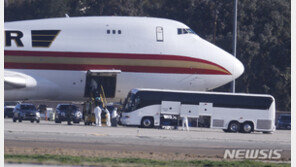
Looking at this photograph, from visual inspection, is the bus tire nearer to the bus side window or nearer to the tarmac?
the bus side window

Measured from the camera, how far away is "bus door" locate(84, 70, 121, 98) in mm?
45219

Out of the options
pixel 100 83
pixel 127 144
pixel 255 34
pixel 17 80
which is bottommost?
pixel 127 144

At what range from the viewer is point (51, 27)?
146 ft

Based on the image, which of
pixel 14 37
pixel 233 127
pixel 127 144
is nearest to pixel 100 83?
pixel 14 37

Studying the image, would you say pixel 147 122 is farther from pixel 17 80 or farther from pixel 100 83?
pixel 17 80

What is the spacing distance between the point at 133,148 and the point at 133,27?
16.4m

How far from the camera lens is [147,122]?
48.6 m

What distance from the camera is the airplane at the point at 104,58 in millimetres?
44125

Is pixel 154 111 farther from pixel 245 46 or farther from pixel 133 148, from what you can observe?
pixel 245 46

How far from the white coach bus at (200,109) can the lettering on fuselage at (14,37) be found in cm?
898

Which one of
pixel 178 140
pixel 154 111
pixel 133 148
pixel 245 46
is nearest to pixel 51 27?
pixel 154 111

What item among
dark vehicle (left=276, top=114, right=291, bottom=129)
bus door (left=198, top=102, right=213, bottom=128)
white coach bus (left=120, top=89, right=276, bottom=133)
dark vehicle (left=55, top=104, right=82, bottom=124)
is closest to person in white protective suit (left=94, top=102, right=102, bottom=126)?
white coach bus (left=120, top=89, right=276, bottom=133)

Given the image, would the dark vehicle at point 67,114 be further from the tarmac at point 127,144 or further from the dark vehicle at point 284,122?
the dark vehicle at point 284,122

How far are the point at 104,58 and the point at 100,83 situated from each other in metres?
2.04
